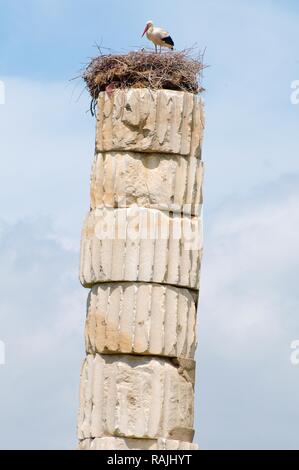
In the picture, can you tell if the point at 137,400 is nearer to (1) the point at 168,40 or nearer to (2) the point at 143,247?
(2) the point at 143,247

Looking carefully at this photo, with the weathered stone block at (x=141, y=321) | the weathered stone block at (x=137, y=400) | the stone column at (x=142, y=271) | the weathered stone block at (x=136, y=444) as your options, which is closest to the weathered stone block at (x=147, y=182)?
the stone column at (x=142, y=271)

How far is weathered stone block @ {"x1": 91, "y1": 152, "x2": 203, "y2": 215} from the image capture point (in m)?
27.5

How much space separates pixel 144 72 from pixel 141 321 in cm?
323

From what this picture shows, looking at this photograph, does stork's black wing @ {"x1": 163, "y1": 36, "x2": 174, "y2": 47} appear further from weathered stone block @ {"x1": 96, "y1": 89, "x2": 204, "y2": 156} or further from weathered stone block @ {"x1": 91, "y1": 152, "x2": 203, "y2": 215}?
weathered stone block @ {"x1": 91, "y1": 152, "x2": 203, "y2": 215}

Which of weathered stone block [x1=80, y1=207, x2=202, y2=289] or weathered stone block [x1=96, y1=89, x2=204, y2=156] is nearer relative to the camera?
weathered stone block [x1=80, y1=207, x2=202, y2=289]

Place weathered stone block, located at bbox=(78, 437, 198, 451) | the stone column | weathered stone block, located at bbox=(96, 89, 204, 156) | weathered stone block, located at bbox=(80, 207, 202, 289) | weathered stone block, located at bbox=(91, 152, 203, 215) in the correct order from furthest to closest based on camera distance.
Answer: weathered stone block, located at bbox=(96, 89, 204, 156) → weathered stone block, located at bbox=(91, 152, 203, 215) → weathered stone block, located at bbox=(80, 207, 202, 289) → the stone column → weathered stone block, located at bbox=(78, 437, 198, 451)

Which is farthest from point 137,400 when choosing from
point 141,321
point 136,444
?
point 141,321

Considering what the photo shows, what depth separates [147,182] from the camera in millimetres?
27578

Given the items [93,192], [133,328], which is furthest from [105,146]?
[133,328]

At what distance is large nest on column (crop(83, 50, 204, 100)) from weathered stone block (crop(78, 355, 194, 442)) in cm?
347

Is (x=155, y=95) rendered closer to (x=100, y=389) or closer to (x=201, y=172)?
(x=201, y=172)

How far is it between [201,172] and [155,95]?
3.70 ft

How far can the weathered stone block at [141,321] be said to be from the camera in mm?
27156

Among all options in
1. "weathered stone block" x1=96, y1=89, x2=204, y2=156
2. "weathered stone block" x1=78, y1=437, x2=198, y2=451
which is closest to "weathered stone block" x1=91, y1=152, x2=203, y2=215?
"weathered stone block" x1=96, y1=89, x2=204, y2=156
